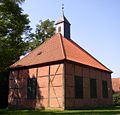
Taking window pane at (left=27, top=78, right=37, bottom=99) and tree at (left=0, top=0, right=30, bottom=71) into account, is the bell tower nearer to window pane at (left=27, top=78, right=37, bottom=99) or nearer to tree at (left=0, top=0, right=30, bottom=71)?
tree at (left=0, top=0, right=30, bottom=71)

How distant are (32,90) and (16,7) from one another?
35.0 feet

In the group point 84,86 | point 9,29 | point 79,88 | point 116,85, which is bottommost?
point 79,88

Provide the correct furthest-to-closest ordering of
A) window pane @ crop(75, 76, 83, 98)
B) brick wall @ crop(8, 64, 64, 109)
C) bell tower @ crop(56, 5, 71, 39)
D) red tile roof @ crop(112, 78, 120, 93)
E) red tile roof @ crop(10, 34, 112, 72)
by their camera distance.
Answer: red tile roof @ crop(112, 78, 120, 93) → bell tower @ crop(56, 5, 71, 39) → red tile roof @ crop(10, 34, 112, 72) → window pane @ crop(75, 76, 83, 98) → brick wall @ crop(8, 64, 64, 109)

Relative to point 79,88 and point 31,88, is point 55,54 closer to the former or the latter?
point 79,88

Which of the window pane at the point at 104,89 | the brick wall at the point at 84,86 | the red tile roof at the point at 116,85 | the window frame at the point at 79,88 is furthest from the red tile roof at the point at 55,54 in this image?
the red tile roof at the point at 116,85

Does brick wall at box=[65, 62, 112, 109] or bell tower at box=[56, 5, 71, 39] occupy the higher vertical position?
bell tower at box=[56, 5, 71, 39]

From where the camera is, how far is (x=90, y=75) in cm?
2419

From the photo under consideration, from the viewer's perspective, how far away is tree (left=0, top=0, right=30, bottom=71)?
2541 cm

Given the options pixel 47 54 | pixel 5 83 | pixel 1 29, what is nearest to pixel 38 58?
pixel 47 54

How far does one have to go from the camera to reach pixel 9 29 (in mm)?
28578

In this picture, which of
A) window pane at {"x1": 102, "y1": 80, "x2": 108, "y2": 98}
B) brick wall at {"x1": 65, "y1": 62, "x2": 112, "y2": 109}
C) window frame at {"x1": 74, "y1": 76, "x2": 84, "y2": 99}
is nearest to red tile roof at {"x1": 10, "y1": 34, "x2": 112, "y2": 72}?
brick wall at {"x1": 65, "y1": 62, "x2": 112, "y2": 109}

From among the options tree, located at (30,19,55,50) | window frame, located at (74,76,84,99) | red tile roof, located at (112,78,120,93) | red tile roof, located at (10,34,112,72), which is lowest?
window frame, located at (74,76,84,99)

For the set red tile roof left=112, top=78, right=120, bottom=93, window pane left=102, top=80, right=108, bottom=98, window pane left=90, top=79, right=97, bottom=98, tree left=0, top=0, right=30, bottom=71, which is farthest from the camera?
red tile roof left=112, top=78, right=120, bottom=93

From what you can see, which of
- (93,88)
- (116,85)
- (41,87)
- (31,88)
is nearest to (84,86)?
(93,88)
